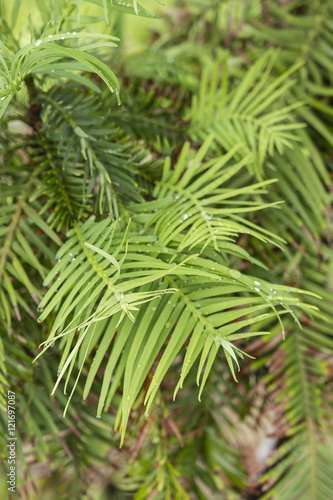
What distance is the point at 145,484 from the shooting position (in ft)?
1.91

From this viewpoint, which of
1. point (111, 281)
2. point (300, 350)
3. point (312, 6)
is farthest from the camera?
point (312, 6)

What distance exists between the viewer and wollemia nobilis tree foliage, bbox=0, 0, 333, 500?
0.36m

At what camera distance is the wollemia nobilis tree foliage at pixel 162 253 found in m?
0.36

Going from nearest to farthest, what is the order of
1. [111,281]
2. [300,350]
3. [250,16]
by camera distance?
1. [111,281]
2. [300,350]
3. [250,16]

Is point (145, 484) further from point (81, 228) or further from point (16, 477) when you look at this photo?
point (81, 228)

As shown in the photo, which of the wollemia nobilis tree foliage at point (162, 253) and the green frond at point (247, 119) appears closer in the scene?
the wollemia nobilis tree foliage at point (162, 253)

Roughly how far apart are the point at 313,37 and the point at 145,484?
2.61 feet

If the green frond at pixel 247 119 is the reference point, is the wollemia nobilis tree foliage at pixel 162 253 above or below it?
below

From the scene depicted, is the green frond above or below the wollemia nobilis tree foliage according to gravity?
above

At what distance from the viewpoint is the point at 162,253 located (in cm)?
39

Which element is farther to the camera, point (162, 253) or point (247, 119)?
point (247, 119)

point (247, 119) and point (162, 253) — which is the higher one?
point (247, 119)

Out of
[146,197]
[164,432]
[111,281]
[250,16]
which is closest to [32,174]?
[146,197]

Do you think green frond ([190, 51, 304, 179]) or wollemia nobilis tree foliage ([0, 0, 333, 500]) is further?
green frond ([190, 51, 304, 179])
